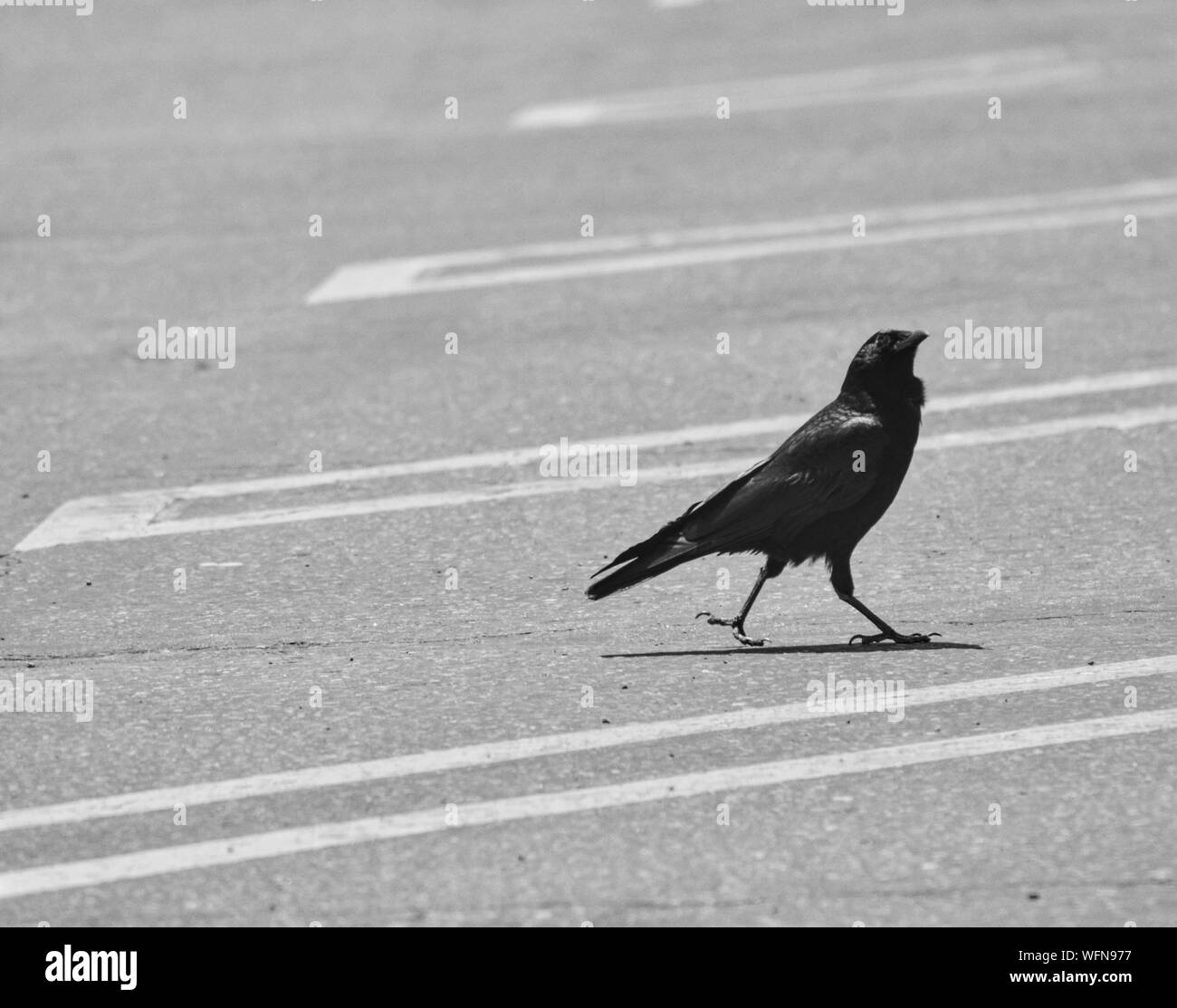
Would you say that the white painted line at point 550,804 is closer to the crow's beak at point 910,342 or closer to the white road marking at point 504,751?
the white road marking at point 504,751

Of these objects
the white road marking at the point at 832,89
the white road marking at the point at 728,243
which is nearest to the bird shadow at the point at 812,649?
the white road marking at the point at 728,243

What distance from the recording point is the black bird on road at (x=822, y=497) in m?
7.13

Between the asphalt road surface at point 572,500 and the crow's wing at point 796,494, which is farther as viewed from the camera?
the crow's wing at point 796,494

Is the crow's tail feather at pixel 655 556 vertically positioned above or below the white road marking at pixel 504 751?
above

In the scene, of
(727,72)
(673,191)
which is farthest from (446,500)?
(727,72)

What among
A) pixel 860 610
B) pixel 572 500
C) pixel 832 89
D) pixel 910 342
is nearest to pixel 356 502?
pixel 572 500

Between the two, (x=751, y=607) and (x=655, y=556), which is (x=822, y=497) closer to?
(x=751, y=607)

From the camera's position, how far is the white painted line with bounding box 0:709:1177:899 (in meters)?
5.34

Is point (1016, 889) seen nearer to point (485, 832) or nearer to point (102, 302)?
point (485, 832)

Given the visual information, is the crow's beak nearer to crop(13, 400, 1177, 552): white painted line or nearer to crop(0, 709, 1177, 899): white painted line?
crop(0, 709, 1177, 899): white painted line

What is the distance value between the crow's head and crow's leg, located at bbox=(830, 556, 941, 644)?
65 centimetres

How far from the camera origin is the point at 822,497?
716 cm

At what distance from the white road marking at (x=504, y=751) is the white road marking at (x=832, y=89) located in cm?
1236

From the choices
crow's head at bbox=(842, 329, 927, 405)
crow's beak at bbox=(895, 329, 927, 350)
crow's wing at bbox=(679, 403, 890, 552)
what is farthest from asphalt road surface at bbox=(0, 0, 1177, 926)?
crow's beak at bbox=(895, 329, 927, 350)
